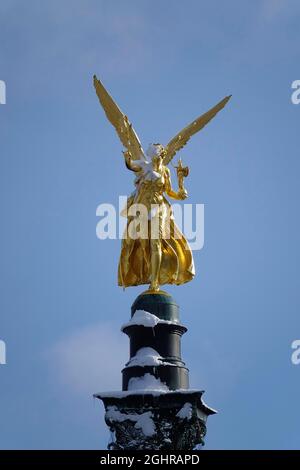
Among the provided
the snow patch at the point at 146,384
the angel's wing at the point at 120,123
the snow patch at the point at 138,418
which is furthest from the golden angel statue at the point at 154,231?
the snow patch at the point at 138,418

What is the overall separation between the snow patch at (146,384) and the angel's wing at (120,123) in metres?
5.93

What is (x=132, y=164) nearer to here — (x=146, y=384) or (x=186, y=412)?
(x=146, y=384)

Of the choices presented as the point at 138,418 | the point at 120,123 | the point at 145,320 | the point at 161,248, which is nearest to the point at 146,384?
the point at 138,418

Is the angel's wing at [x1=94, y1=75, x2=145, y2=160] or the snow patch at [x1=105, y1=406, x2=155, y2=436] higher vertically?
the angel's wing at [x1=94, y1=75, x2=145, y2=160]

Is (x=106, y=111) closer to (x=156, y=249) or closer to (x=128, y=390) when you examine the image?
(x=156, y=249)

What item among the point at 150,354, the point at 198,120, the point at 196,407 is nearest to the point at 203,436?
the point at 196,407

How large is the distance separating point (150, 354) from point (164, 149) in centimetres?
563

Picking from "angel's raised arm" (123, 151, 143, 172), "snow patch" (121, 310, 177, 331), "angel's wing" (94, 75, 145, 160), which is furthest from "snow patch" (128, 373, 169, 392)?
"angel's wing" (94, 75, 145, 160)

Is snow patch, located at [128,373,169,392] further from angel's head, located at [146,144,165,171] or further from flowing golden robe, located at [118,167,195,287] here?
angel's head, located at [146,144,165,171]

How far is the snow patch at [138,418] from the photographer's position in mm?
20312

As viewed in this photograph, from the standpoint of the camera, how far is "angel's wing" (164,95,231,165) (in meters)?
24.5

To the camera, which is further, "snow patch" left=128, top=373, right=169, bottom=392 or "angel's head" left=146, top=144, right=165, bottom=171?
"angel's head" left=146, top=144, right=165, bottom=171

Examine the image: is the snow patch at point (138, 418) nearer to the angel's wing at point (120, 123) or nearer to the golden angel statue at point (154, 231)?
the golden angel statue at point (154, 231)

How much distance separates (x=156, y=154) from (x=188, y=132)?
60.6 inches
